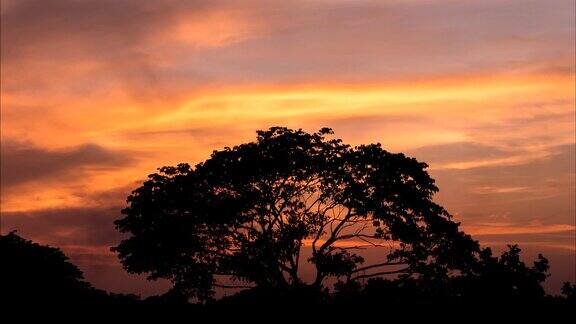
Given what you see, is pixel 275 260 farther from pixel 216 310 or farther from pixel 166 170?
pixel 166 170

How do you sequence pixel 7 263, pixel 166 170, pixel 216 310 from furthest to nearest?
pixel 166 170 < pixel 216 310 < pixel 7 263

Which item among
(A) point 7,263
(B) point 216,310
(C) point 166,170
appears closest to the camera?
(A) point 7,263

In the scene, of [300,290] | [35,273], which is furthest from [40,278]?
[300,290]

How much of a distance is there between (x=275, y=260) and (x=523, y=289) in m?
14.1

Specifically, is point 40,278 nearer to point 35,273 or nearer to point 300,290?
point 35,273

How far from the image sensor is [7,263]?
44.8 m

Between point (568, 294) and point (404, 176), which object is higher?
point (404, 176)

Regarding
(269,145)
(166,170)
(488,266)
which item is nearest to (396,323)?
(488,266)

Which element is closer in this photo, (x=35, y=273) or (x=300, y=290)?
(x=35, y=273)

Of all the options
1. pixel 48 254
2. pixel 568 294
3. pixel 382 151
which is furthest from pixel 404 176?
pixel 48 254

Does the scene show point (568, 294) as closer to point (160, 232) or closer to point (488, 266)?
point (488, 266)

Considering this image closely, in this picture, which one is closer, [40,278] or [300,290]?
[40,278]

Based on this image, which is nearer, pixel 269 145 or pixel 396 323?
pixel 396 323

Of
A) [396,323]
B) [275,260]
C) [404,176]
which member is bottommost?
[396,323]
